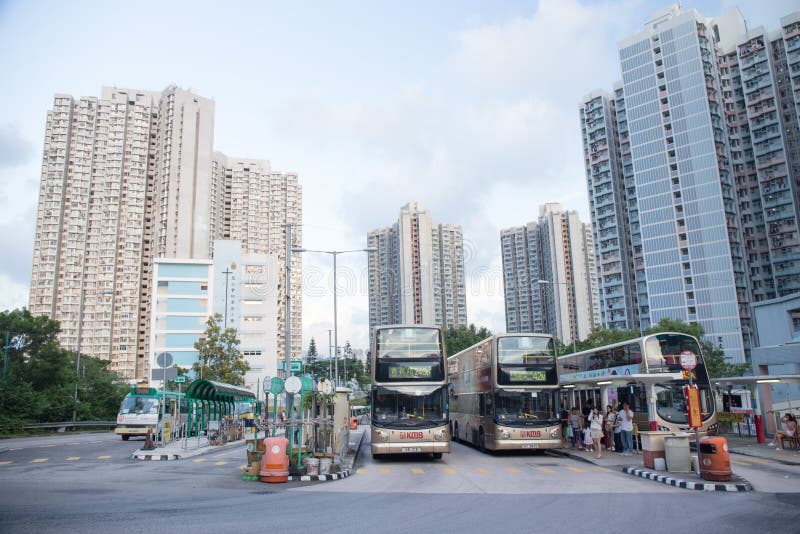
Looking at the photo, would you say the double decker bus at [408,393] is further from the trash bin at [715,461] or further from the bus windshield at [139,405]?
the bus windshield at [139,405]

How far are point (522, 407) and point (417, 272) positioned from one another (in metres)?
90.0

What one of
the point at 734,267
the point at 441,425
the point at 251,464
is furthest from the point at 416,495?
the point at 734,267

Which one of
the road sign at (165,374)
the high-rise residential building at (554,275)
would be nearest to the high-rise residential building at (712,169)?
the high-rise residential building at (554,275)

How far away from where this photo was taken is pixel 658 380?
63.7 feet

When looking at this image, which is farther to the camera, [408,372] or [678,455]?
[408,372]

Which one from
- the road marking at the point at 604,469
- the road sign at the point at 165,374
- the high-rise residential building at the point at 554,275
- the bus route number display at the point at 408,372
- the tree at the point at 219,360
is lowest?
the road marking at the point at 604,469

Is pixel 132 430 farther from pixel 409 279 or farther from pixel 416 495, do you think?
pixel 409 279

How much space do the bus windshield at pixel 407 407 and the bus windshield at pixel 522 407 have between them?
2.21 meters

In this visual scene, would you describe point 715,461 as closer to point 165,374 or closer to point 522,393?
point 522,393

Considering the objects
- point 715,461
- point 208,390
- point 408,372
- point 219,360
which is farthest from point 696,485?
point 219,360

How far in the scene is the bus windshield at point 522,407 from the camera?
2064 cm

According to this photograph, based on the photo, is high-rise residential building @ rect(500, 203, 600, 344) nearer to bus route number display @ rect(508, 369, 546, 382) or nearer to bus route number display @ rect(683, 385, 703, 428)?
bus route number display @ rect(508, 369, 546, 382)

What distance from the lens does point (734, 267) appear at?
235 feet

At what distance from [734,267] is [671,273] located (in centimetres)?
685
